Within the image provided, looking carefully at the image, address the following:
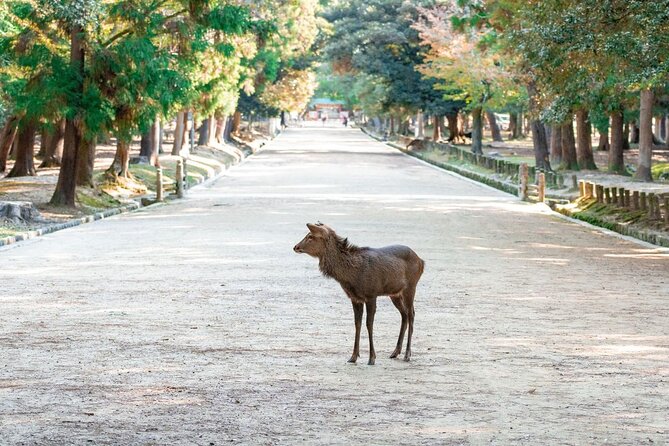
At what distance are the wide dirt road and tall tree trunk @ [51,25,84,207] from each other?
590 cm

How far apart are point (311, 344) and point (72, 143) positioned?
68.9ft

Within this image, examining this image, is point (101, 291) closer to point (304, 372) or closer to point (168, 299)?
point (168, 299)

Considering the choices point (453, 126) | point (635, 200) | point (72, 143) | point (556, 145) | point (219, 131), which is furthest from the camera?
point (453, 126)

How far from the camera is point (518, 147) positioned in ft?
264

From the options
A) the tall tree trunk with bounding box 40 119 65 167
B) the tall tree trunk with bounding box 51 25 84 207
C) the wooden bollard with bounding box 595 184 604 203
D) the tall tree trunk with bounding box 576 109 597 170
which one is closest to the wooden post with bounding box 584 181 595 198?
the wooden bollard with bounding box 595 184 604 203

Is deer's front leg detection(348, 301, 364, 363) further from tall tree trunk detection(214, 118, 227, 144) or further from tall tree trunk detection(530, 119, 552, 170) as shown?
tall tree trunk detection(214, 118, 227, 144)

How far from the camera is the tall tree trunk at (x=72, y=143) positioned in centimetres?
3036

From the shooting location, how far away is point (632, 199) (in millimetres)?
28750

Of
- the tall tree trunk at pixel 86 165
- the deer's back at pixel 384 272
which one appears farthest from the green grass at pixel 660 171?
the deer's back at pixel 384 272

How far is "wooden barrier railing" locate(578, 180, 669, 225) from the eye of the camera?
2626 centimetres

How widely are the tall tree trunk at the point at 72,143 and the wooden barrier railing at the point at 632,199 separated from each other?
520 inches

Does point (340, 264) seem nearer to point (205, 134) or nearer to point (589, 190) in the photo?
point (589, 190)

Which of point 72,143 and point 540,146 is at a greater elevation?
point 72,143

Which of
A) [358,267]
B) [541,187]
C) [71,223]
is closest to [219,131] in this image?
[541,187]
